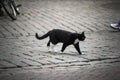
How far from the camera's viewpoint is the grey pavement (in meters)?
6.62

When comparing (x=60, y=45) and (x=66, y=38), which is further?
(x=60, y=45)

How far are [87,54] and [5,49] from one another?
1858 mm

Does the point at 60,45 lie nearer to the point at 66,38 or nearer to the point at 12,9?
the point at 66,38

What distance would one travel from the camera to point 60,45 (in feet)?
28.0

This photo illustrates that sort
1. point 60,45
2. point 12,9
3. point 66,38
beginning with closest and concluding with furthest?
point 66,38, point 60,45, point 12,9

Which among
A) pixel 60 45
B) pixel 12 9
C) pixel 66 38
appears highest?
pixel 66 38

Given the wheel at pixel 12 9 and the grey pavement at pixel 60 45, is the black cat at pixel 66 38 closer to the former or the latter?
the grey pavement at pixel 60 45

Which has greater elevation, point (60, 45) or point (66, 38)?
point (66, 38)

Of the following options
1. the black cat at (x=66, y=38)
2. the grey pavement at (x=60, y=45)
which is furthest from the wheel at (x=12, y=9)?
the black cat at (x=66, y=38)

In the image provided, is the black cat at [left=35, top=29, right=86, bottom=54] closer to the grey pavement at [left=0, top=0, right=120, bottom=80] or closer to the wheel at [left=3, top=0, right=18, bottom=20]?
the grey pavement at [left=0, top=0, right=120, bottom=80]

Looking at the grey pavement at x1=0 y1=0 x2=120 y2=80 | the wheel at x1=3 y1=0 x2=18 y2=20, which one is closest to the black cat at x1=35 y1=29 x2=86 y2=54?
the grey pavement at x1=0 y1=0 x2=120 y2=80

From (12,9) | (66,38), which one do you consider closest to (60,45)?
(66,38)

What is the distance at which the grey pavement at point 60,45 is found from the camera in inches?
261

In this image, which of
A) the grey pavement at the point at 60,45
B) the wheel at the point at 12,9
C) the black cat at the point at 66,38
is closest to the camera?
the grey pavement at the point at 60,45
